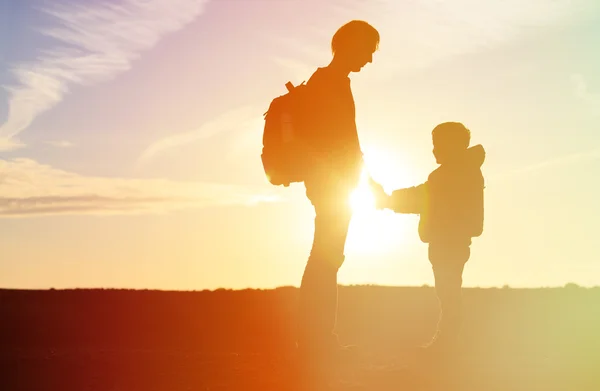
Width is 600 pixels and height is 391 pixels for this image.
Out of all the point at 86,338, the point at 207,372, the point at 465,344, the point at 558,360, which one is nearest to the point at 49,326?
the point at 86,338

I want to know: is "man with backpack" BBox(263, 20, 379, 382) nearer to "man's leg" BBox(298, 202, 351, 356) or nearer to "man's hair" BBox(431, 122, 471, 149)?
"man's leg" BBox(298, 202, 351, 356)

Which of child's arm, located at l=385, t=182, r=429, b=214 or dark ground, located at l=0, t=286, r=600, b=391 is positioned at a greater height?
child's arm, located at l=385, t=182, r=429, b=214

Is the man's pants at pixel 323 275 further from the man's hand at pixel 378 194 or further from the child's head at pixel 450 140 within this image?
the child's head at pixel 450 140

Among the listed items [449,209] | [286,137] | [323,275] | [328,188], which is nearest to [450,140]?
[449,209]

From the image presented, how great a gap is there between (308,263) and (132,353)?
2.40 meters

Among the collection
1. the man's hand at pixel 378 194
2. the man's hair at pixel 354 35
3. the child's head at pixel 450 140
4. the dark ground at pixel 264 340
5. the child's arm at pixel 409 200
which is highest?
the man's hair at pixel 354 35

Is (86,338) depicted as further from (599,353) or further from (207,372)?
(599,353)

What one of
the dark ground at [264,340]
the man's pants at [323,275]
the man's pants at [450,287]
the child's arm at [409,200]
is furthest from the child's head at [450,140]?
the dark ground at [264,340]

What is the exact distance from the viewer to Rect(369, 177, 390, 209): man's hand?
25.0 ft

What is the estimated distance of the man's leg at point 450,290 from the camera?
26.2ft

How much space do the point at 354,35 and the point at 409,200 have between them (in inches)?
92.0

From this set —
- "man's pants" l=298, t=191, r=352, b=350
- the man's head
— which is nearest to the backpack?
"man's pants" l=298, t=191, r=352, b=350

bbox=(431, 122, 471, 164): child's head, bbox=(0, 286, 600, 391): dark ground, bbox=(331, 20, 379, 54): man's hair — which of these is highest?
bbox=(331, 20, 379, 54): man's hair

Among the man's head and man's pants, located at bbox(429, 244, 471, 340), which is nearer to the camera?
the man's head
